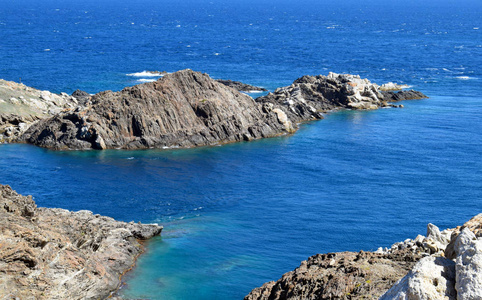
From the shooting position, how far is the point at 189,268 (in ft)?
164

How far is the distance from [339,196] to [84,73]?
106343mm

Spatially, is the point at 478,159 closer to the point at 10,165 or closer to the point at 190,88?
the point at 190,88

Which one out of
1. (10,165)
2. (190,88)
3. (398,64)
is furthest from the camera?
(398,64)

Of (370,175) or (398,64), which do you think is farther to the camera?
(398,64)

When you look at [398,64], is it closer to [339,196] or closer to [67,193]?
[339,196]

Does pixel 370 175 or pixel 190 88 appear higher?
pixel 190 88

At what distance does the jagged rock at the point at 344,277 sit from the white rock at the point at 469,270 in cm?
630

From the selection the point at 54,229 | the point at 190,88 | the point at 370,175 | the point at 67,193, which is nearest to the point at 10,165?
the point at 67,193

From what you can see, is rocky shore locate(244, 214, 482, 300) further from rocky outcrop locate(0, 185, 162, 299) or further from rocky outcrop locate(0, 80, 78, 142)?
rocky outcrop locate(0, 80, 78, 142)

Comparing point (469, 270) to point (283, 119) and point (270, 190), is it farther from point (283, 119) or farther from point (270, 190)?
point (283, 119)

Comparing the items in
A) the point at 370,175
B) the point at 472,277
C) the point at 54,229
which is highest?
the point at 472,277

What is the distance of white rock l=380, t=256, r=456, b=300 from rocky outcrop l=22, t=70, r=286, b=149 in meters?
71.1

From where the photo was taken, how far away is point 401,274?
30641 millimetres

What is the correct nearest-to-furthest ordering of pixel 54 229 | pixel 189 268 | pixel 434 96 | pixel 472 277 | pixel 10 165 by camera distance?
pixel 472 277
pixel 54 229
pixel 189 268
pixel 10 165
pixel 434 96
